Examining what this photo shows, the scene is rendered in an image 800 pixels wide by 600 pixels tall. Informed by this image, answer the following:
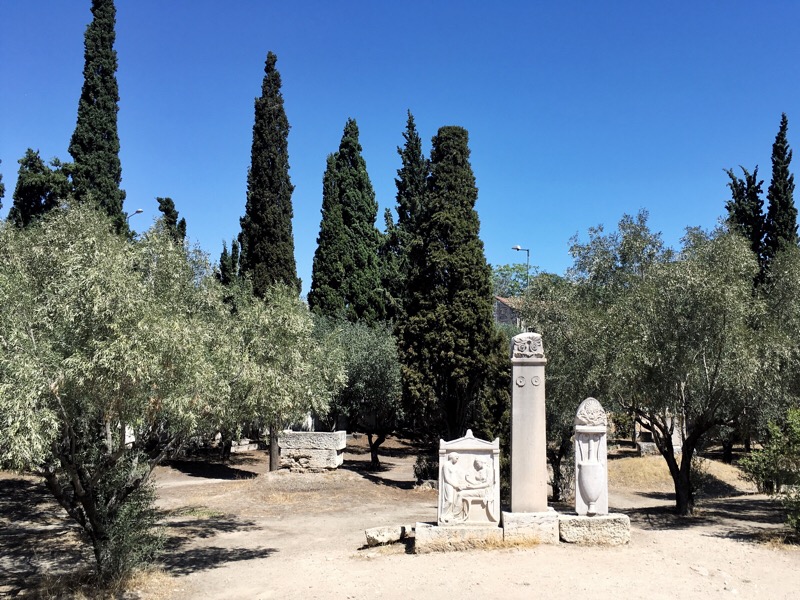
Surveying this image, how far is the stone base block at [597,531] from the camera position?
11.0 metres

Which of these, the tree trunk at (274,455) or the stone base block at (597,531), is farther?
the tree trunk at (274,455)

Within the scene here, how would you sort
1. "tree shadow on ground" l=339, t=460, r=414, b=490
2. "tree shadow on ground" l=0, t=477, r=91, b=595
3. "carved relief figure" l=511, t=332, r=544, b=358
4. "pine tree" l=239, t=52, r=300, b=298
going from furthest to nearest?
"pine tree" l=239, t=52, r=300, b=298
"tree shadow on ground" l=339, t=460, r=414, b=490
"carved relief figure" l=511, t=332, r=544, b=358
"tree shadow on ground" l=0, t=477, r=91, b=595

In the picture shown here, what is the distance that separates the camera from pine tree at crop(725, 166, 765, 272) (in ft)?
101

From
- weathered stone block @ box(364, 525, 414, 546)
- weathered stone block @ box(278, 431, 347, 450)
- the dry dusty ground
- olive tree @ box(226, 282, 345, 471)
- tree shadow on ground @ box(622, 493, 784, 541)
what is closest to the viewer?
the dry dusty ground

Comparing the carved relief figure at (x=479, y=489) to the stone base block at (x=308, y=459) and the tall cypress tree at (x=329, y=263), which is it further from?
the tall cypress tree at (x=329, y=263)

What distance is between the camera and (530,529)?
1099 centimetres

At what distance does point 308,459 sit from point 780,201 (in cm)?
2549

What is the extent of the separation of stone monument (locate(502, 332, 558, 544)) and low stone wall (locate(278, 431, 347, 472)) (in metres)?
13.2

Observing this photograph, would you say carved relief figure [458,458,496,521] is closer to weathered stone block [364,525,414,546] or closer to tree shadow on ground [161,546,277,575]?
weathered stone block [364,525,414,546]

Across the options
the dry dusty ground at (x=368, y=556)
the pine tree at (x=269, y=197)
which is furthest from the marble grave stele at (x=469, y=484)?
the pine tree at (x=269, y=197)

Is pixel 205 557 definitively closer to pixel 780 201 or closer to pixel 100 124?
pixel 100 124

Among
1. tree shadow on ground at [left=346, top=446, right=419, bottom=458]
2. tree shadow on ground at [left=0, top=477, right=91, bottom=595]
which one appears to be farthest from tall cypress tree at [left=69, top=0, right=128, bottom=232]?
tree shadow on ground at [left=346, top=446, right=419, bottom=458]

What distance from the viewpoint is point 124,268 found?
8883 mm

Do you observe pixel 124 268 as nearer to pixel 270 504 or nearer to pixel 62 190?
pixel 270 504
